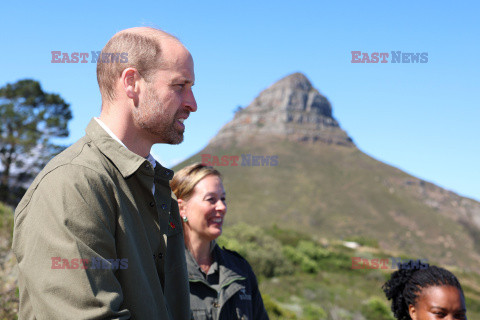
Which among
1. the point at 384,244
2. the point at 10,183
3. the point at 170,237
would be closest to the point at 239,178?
the point at 384,244

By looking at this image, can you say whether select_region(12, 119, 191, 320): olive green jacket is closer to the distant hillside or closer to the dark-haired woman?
the dark-haired woman

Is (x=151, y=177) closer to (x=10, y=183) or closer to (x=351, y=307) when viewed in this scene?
(x=351, y=307)

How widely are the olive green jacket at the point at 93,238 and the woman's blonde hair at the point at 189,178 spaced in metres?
1.95

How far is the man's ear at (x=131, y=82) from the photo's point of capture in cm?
162

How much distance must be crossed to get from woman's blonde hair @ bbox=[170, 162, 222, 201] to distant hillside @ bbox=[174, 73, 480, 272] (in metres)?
70.8

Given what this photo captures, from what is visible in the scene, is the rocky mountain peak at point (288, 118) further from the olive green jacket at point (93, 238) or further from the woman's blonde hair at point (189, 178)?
the olive green jacket at point (93, 238)

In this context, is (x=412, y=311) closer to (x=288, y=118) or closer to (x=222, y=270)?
(x=222, y=270)

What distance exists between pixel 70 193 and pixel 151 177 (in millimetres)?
362

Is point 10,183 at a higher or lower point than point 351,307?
higher

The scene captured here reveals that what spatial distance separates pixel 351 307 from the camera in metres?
20.1

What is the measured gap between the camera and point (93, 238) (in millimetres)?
1339
